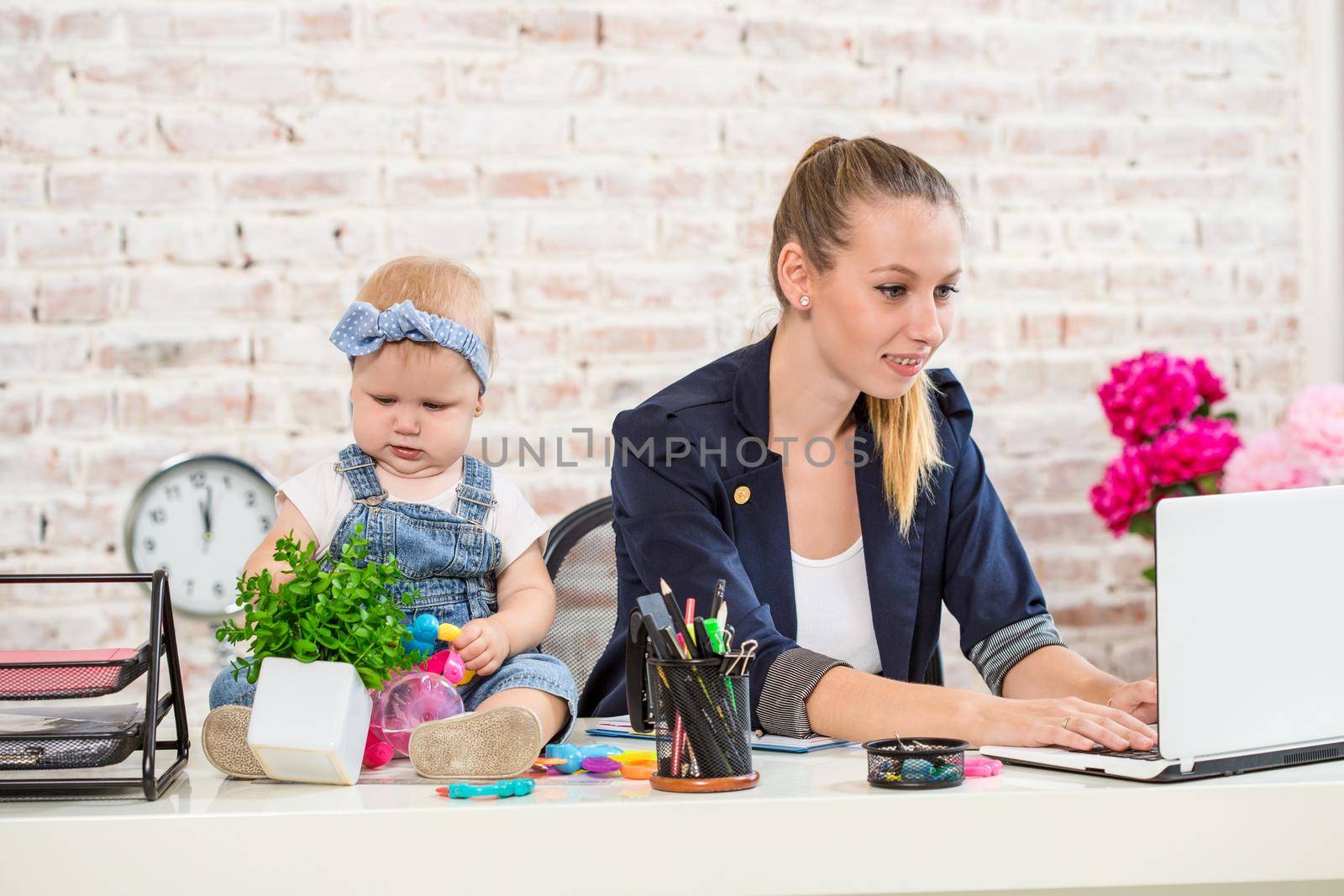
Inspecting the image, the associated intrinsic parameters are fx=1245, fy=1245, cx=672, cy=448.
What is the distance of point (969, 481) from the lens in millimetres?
1654

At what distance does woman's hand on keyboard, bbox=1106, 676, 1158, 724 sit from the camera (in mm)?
1228

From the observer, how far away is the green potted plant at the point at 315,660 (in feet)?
3.17

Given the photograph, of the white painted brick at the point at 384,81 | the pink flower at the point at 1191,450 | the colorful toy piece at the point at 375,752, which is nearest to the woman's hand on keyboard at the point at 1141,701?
the colorful toy piece at the point at 375,752

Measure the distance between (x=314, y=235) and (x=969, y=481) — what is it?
137 cm

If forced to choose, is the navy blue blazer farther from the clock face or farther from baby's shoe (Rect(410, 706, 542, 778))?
the clock face

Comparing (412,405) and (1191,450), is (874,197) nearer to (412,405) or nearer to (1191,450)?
(412,405)

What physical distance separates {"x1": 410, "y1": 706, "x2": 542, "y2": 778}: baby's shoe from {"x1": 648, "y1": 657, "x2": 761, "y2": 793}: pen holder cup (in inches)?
4.9

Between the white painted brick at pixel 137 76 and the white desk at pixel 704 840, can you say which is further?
the white painted brick at pixel 137 76

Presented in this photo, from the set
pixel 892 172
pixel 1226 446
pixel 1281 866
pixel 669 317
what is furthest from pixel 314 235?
pixel 1281 866

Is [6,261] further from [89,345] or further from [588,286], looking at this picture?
[588,286]

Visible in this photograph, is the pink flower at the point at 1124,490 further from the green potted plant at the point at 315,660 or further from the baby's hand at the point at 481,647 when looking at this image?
the green potted plant at the point at 315,660

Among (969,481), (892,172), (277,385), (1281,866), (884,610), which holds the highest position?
(892,172)

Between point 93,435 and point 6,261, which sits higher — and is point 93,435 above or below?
below

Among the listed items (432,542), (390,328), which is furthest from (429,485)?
(390,328)
